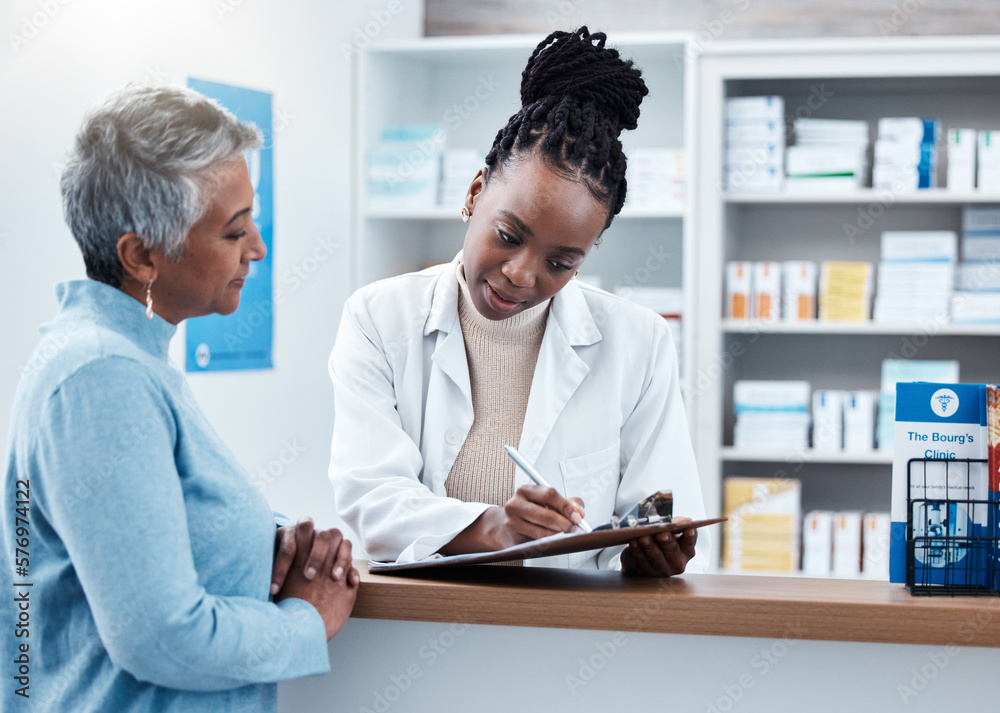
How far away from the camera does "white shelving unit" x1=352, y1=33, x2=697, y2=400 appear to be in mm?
3453

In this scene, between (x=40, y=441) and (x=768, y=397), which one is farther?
(x=768, y=397)

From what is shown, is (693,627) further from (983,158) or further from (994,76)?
(994,76)

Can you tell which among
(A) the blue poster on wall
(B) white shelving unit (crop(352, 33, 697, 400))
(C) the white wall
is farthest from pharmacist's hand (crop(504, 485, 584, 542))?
(B) white shelving unit (crop(352, 33, 697, 400))

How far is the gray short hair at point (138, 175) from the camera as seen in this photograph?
1009 millimetres

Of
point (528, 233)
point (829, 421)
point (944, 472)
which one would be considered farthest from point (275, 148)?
point (944, 472)

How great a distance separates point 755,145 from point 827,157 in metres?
0.26

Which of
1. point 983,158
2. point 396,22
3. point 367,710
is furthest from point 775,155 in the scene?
point 367,710

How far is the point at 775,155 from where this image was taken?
343cm

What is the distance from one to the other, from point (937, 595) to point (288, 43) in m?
2.63

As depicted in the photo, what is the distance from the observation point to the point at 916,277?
3.39m

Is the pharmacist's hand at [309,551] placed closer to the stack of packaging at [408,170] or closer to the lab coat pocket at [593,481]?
the lab coat pocket at [593,481]

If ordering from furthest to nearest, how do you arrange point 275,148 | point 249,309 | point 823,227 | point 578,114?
point 823,227 < point 275,148 < point 249,309 < point 578,114

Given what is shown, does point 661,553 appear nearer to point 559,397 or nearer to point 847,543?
point 559,397

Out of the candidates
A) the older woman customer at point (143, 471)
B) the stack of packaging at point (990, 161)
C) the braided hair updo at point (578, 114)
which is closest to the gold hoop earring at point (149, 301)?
the older woman customer at point (143, 471)
